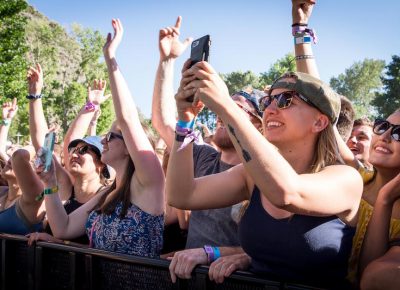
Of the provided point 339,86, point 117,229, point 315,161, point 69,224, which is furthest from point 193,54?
point 339,86

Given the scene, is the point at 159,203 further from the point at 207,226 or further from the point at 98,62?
the point at 98,62

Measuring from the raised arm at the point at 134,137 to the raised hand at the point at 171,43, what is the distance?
1.18ft

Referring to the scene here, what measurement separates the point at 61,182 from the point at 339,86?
92761mm

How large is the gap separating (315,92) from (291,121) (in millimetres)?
160

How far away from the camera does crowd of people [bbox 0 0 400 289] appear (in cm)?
155

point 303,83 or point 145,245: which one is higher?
point 303,83

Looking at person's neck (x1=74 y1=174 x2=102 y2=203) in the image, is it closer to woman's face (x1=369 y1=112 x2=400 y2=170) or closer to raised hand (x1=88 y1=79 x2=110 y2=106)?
raised hand (x1=88 y1=79 x2=110 y2=106)

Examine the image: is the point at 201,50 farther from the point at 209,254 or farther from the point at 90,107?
the point at 90,107

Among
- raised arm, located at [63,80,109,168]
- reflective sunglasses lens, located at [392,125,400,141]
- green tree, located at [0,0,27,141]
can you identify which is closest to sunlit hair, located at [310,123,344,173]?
reflective sunglasses lens, located at [392,125,400,141]

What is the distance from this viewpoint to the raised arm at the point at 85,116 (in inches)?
154

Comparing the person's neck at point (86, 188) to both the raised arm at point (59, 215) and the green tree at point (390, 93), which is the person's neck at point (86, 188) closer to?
the raised arm at point (59, 215)

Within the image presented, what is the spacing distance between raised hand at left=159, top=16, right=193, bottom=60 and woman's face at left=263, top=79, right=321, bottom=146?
3.91 ft

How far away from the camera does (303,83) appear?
6.04ft

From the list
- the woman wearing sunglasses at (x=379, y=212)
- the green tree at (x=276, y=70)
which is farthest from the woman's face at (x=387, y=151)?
the green tree at (x=276, y=70)
